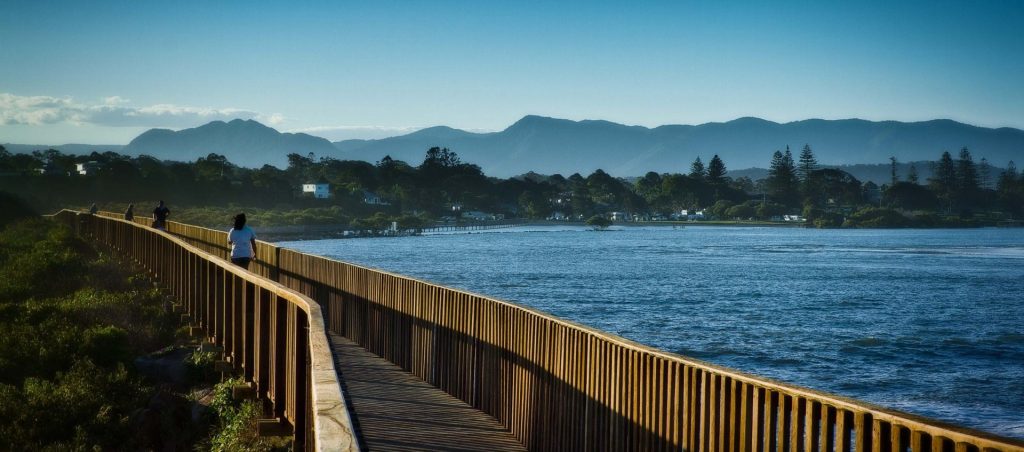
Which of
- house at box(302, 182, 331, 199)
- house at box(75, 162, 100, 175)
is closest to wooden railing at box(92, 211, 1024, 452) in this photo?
house at box(75, 162, 100, 175)

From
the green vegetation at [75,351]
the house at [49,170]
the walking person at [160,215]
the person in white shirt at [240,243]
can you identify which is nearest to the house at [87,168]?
the house at [49,170]

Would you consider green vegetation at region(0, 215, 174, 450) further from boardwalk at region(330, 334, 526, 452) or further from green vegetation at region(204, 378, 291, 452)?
boardwalk at region(330, 334, 526, 452)

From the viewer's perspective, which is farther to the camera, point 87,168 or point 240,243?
point 87,168

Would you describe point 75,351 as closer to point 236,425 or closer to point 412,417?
point 236,425

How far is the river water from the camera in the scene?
1250 inches

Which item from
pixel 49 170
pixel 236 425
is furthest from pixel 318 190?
pixel 236 425

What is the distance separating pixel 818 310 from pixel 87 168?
4843 inches

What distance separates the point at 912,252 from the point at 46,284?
106 m

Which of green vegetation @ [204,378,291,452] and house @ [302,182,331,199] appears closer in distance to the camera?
green vegetation @ [204,378,291,452]

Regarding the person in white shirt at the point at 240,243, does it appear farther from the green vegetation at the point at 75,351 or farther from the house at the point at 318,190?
the house at the point at 318,190

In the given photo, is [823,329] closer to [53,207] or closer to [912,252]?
[912,252]

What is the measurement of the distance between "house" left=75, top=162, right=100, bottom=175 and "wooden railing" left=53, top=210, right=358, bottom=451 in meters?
138

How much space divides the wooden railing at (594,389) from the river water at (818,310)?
17365 millimetres

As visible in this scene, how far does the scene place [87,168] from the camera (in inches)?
5778
